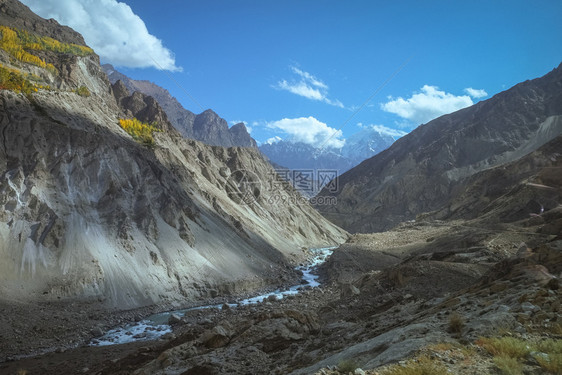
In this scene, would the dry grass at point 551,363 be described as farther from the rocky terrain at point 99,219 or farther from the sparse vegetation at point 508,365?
the rocky terrain at point 99,219

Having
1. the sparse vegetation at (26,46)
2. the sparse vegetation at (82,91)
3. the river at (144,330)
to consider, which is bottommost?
the river at (144,330)

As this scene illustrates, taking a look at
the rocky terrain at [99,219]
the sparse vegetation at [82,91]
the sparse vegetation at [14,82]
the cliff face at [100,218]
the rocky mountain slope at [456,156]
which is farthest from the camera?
the rocky mountain slope at [456,156]

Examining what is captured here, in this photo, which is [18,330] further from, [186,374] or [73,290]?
[186,374]

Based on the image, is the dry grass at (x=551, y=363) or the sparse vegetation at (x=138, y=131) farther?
the sparse vegetation at (x=138, y=131)

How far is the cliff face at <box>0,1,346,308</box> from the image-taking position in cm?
2564

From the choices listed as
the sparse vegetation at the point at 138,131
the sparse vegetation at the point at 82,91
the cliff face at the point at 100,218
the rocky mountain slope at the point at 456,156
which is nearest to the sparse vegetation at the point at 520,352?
the cliff face at the point at 100,218

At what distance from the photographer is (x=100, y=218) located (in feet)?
103

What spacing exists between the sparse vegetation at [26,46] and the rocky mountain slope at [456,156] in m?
86.0

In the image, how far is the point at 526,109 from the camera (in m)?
105

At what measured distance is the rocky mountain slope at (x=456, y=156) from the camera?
96.9 metres

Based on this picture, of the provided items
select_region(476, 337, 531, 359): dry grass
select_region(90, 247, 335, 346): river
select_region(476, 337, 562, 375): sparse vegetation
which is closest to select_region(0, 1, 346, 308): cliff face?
select_region(90, 247, 335, 346): river

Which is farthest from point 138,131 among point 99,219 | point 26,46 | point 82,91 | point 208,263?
point 208,263

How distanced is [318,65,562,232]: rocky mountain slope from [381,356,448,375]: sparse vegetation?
9207cm

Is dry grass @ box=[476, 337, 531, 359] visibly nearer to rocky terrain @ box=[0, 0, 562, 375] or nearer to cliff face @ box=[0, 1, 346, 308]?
rocky terrain @ box=[0, 0, 562, 375]
